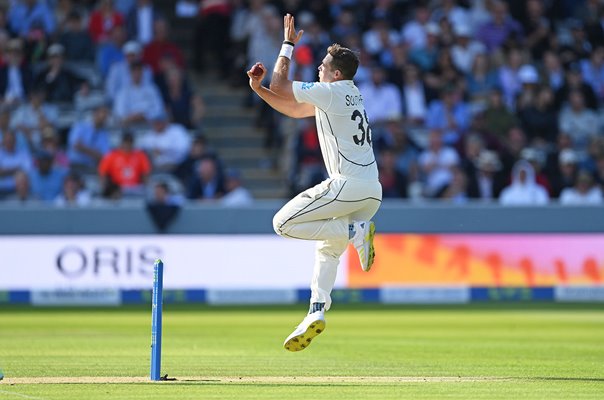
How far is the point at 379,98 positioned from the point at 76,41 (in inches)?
206

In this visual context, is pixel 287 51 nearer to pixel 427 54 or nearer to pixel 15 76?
pixel 15 76

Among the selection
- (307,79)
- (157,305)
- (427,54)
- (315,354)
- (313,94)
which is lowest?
(315,354)

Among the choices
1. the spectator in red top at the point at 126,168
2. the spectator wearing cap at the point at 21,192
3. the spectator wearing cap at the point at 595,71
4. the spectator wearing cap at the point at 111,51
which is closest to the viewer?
the spectator wearing cap at the point at 21,192

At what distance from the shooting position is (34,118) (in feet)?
63.6

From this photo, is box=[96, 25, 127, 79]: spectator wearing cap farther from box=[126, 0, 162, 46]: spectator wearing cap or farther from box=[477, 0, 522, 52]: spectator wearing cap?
box=[477, 0, 522, 52]: spectator wearing cap

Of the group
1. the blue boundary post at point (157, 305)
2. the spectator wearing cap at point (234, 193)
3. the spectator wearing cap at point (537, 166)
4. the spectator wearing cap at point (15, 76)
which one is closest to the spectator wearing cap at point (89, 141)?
the spectator wearing cap at point (15, 76)

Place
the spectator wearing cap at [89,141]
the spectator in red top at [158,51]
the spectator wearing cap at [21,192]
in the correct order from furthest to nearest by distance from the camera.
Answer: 1. the spectator in red top at [158,51]
2. the spectator wearing cap at [89,141]
3. the spectator wearing cap at [21,192]

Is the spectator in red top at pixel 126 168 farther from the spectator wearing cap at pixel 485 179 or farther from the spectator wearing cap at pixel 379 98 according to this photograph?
the spectator wearing cap at pixel 485 179

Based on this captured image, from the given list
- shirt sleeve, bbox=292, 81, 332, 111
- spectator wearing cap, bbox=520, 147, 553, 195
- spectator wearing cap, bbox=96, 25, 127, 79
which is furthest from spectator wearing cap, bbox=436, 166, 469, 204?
shirt sleeve, bbox=292, 81, 332, 111

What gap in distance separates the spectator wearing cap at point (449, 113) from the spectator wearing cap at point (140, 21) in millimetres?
5064

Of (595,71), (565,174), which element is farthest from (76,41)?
(595,71)

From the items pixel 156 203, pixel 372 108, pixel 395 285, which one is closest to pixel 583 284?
pixel 395 285

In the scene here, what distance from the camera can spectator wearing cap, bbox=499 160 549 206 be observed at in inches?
749

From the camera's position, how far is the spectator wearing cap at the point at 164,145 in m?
19.3
